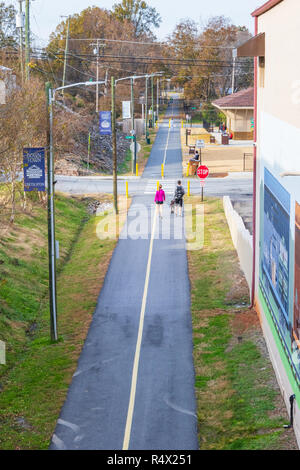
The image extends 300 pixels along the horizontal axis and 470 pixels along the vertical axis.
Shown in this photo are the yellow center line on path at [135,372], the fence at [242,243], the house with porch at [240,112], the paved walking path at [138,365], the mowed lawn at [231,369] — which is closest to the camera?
the mowed lawn at [231,369]

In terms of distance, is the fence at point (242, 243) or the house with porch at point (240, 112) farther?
the house with porch at point (240, 112)

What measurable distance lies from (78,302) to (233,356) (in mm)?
6631

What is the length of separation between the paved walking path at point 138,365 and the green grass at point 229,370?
0.32 meters

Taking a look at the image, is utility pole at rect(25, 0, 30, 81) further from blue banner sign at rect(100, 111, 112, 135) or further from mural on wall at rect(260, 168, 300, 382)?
mural on wall at rect(260, 168, 300, 382)

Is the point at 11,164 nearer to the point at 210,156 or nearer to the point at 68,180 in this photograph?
the point at 68,180

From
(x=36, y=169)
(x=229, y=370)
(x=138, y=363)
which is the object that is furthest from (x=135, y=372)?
(x=36, y=169)

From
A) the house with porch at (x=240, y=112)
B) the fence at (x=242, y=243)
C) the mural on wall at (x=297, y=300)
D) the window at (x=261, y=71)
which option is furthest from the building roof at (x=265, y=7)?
the house with porch at (x=240, y=112)

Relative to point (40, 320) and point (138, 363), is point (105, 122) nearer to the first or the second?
point (40, 320)

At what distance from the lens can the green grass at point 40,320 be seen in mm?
13719

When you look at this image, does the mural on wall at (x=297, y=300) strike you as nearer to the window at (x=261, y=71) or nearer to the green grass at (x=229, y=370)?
the green grass at (x=229, y=370)

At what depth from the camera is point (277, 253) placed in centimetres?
1455

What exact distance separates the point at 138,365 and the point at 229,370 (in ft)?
7.18
